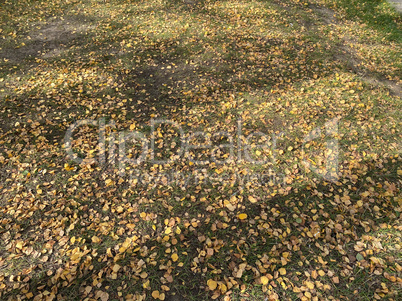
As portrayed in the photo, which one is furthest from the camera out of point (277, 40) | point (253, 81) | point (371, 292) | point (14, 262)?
point (277, 40)

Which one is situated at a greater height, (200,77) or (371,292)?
(200,77)

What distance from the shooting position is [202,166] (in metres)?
5.16

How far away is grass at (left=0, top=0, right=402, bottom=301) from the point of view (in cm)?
362

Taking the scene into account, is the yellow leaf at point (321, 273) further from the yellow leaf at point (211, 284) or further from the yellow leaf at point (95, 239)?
the yellow leaf at point (95, 239)

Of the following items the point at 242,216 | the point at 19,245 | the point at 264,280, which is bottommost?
the point at 19,245

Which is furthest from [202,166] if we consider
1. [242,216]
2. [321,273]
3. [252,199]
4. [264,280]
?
[321,273]

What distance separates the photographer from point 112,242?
3.96 meters

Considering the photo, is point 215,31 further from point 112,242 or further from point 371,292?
point 371,292

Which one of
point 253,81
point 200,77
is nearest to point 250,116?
point 253,81

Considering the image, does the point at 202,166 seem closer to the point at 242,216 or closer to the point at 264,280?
the point at 242,216

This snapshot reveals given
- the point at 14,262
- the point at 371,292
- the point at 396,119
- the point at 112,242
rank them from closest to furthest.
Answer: the point at 371,292, the point at 14,262, the point at 112,242, the point at 396,119

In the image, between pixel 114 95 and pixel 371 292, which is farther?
pixel 114 95

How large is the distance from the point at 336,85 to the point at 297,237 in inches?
202
